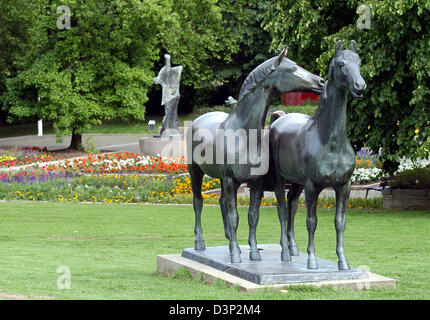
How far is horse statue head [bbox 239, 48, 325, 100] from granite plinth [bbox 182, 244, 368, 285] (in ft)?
6.51

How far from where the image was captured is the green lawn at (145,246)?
8125 millimetres

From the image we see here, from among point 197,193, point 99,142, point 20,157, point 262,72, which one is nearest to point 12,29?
point 99,142

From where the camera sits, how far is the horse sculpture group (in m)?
8.01

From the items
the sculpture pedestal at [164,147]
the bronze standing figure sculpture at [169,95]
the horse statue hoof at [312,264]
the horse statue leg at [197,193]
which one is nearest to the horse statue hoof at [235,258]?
the horse statue hoof at [312,264]

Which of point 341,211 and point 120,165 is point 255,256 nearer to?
point 341,211

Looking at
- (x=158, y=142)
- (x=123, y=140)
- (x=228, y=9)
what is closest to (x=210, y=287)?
(x=158, y=142)

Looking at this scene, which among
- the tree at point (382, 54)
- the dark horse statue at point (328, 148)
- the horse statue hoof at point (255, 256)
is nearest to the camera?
the dark horse statue at point (328, 148)

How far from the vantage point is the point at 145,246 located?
42.6 ft

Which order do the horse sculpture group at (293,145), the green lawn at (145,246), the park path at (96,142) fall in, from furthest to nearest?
the park path at (96,142), the green lawn at (145,246), the horse sculpture group at (293,145)

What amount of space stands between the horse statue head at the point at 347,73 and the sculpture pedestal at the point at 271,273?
198 centimetres

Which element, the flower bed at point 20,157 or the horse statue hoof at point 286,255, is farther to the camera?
the flower bed at point 20,157

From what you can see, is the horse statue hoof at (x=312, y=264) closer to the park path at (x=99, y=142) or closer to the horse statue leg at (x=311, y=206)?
the horse statue leg at (x=311, y=206)

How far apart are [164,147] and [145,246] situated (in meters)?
16.9

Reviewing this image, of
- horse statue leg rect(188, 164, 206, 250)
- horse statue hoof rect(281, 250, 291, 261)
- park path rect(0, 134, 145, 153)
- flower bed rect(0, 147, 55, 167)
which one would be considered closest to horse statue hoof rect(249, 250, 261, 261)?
horse statue hoof rect(281, 250, 291, 261)
